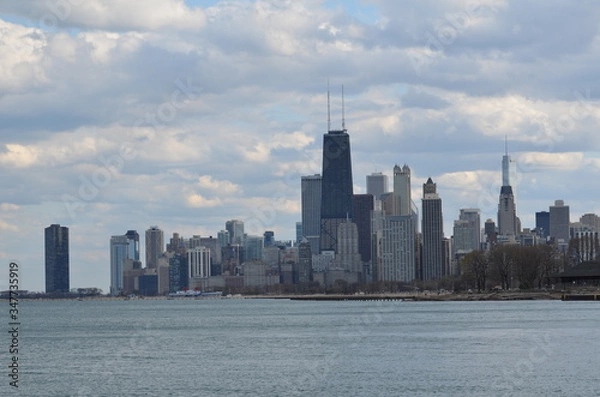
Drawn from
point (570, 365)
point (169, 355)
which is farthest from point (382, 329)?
point (570, 365)

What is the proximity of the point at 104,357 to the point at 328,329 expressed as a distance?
4122 centimetres

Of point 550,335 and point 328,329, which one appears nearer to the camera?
point 550,335

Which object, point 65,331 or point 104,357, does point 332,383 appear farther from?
point 65,331

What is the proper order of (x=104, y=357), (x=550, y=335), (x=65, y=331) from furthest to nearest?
(x=65, y=331), (x=550, y=335), (x=104, y=357)

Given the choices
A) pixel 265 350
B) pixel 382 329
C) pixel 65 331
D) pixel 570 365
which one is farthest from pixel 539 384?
pixel 65 331

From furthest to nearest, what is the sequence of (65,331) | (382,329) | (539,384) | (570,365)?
1. (65,331)
2. (382,329)
3. (570,365)
4. (539,384)

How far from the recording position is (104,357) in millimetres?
93250

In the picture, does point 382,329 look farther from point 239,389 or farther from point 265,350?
point 239,389

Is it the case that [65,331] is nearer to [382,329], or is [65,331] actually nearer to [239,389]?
[382,329]

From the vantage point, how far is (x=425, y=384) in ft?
224

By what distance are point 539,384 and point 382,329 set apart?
2392 inches

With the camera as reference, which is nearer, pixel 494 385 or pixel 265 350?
pixel 494 385

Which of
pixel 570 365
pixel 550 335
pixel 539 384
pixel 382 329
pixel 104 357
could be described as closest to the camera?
pixel 539 384

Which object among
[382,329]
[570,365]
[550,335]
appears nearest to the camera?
[570,365]
